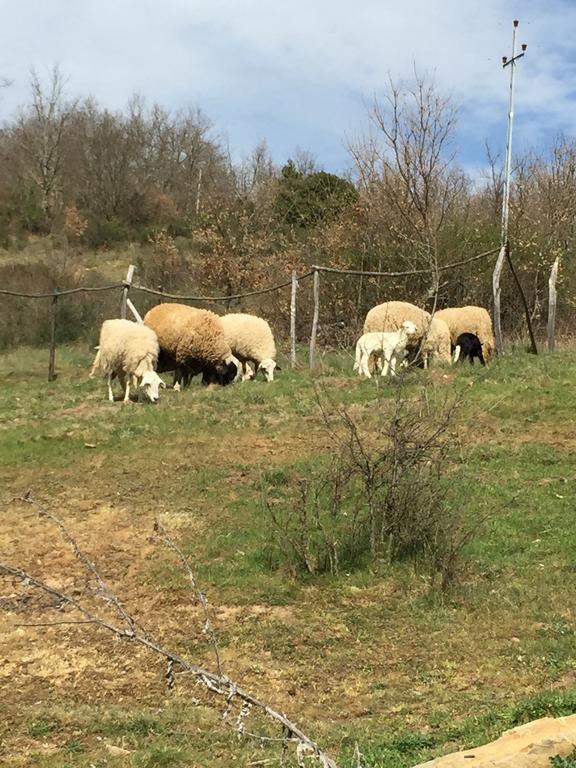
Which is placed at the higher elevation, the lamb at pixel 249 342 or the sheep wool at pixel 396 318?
the sheep wool at pixel 396 318

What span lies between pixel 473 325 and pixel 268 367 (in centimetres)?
426

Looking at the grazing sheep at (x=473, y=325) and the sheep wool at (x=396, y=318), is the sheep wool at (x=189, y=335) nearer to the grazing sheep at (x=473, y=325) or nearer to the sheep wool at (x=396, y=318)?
the sheep wool at (x=396, y=318)

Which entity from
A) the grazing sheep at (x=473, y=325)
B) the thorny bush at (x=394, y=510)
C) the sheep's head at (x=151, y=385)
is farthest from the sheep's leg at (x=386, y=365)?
the sheep's head at (x=151, y=385)

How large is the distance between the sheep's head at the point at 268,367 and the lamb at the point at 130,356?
2.38m

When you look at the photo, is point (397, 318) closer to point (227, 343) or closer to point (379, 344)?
point (379, 344)

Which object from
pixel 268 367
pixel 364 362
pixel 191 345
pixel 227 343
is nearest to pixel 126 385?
pixel 191 345

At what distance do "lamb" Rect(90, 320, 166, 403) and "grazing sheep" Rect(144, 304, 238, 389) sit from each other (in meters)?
0.76

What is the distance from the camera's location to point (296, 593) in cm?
571

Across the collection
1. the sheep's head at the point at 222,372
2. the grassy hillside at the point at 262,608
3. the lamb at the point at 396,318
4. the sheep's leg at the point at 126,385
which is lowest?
the grassy hillside at the point at 262,608

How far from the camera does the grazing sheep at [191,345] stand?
14.2 metres

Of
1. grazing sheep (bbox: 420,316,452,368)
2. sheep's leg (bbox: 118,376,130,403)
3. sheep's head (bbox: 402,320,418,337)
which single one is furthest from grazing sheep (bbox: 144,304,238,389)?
grazing sheep (bbox: 420,316,452,368)

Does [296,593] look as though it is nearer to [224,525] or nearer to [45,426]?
[224,525]

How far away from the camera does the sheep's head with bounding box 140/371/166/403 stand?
12.6m

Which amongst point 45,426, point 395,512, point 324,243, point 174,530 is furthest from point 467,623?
point 324,243
